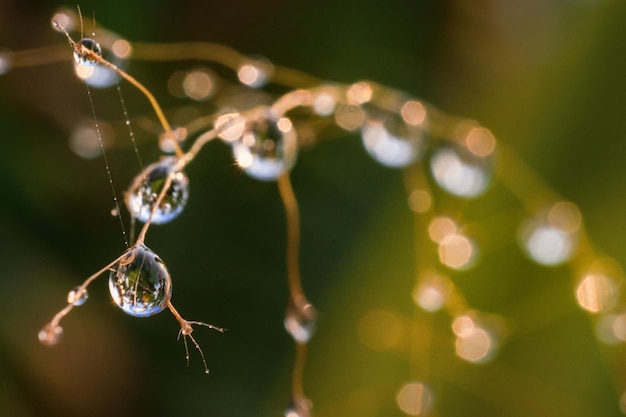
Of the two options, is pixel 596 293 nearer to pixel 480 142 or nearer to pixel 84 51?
pixel 480 142

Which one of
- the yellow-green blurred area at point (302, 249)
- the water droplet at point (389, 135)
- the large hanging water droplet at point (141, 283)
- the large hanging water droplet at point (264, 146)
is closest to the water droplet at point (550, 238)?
the yellow-green blurred area at point (302, 249)

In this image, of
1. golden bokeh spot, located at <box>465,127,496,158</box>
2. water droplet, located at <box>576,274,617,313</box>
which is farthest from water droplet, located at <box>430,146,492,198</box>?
water droplet, located at <box>576,274,617,313</box>

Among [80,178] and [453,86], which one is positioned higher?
[453,86]

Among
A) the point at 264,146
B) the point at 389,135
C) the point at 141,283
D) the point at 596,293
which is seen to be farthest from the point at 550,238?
the point at 141,283

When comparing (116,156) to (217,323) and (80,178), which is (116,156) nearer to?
(80,178)

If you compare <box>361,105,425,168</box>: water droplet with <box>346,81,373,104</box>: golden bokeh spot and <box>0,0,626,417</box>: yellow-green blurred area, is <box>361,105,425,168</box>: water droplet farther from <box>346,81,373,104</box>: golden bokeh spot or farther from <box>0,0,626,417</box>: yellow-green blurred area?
<box>0,0,626,417</box>: yellow-green blurred area

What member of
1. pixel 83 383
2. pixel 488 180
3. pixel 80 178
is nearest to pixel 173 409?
pixel 83 383
